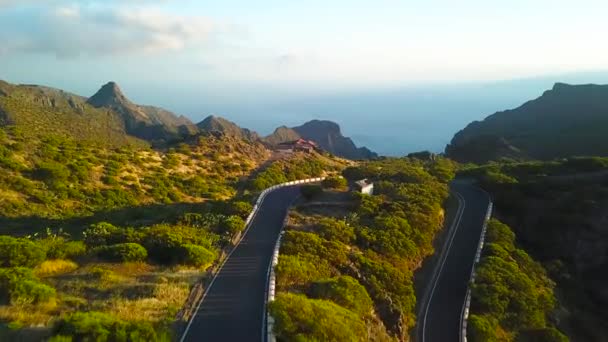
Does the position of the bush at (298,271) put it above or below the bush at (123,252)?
below

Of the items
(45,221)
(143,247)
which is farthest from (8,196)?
(143,247)

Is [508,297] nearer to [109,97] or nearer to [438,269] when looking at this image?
[438,269]

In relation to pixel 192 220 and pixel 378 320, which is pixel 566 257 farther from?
pixel 192 220

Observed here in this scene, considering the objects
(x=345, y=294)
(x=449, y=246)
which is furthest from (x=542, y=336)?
(x=345, y=294)

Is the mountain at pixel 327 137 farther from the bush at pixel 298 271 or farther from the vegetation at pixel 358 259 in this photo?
the bush at pixel 298 271

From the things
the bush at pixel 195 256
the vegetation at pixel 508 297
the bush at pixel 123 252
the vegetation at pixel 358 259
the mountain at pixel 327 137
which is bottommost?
the mountain at pixel 327 137

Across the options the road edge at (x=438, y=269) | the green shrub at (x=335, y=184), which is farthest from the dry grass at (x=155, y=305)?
the green shrub at (x=335, y=184)
